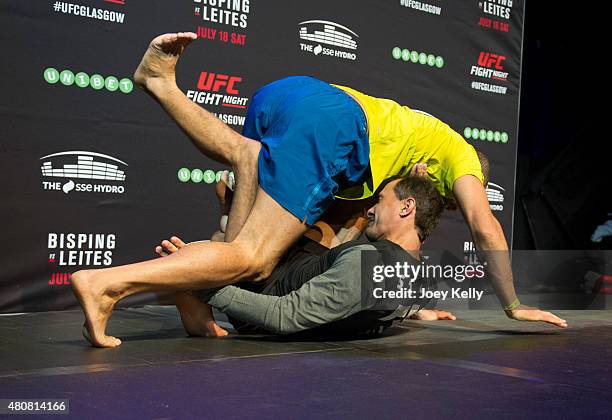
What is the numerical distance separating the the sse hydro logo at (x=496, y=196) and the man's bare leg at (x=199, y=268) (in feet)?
9.56

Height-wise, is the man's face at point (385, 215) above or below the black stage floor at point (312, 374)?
above

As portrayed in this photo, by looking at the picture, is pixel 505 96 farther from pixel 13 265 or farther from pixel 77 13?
pixel 13 265

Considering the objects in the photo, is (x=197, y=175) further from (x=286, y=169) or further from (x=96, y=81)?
(x=286, y=169)

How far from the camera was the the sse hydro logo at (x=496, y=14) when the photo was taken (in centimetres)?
523

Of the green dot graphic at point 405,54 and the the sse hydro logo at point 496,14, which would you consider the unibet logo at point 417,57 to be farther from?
the the sse hydro logo at point 496,14

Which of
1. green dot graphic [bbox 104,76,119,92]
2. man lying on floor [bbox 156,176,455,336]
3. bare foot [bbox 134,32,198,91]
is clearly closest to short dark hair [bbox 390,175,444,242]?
man lying on floor [bbox 156,176,455,336]

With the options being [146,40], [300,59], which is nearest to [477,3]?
[300,59]

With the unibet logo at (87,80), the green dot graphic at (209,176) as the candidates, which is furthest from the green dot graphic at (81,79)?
the green dot graphic at (209,176)

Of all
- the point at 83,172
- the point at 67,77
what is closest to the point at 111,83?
the point at 67,77

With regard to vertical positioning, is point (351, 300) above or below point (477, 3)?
below

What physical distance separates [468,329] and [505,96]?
8.97 ft

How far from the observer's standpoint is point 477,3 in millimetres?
5207

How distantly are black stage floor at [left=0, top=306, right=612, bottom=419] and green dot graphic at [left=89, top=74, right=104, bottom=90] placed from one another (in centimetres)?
118

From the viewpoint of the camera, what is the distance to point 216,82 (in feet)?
13.2
